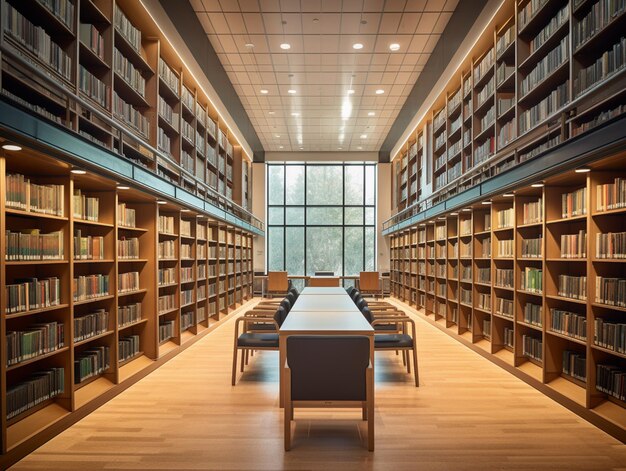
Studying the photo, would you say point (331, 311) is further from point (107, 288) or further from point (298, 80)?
point (298, 80)

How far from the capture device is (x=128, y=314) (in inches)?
219

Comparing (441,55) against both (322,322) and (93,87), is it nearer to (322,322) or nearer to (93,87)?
(93,87)

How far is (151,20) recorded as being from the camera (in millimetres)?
6016

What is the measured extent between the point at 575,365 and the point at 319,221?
1312cm

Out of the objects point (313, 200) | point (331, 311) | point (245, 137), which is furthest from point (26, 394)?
point (313, 200)

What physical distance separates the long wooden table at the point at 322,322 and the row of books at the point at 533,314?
1.94 meters

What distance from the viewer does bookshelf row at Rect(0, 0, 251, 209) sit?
12.5ft

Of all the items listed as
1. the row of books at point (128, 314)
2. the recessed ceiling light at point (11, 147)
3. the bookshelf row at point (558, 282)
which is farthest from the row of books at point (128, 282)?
the bookshelf row at point (558, 282)

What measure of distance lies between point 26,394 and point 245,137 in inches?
435

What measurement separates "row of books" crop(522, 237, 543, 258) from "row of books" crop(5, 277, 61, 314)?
4596 millimetres

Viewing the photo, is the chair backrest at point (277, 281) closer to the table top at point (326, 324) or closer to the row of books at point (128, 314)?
the row of books at point (128, 314)

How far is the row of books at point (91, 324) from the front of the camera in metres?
4.40

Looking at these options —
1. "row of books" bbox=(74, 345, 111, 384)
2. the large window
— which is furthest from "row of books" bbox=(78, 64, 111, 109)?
the large window

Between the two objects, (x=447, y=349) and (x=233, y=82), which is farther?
(x=233, y=82)
